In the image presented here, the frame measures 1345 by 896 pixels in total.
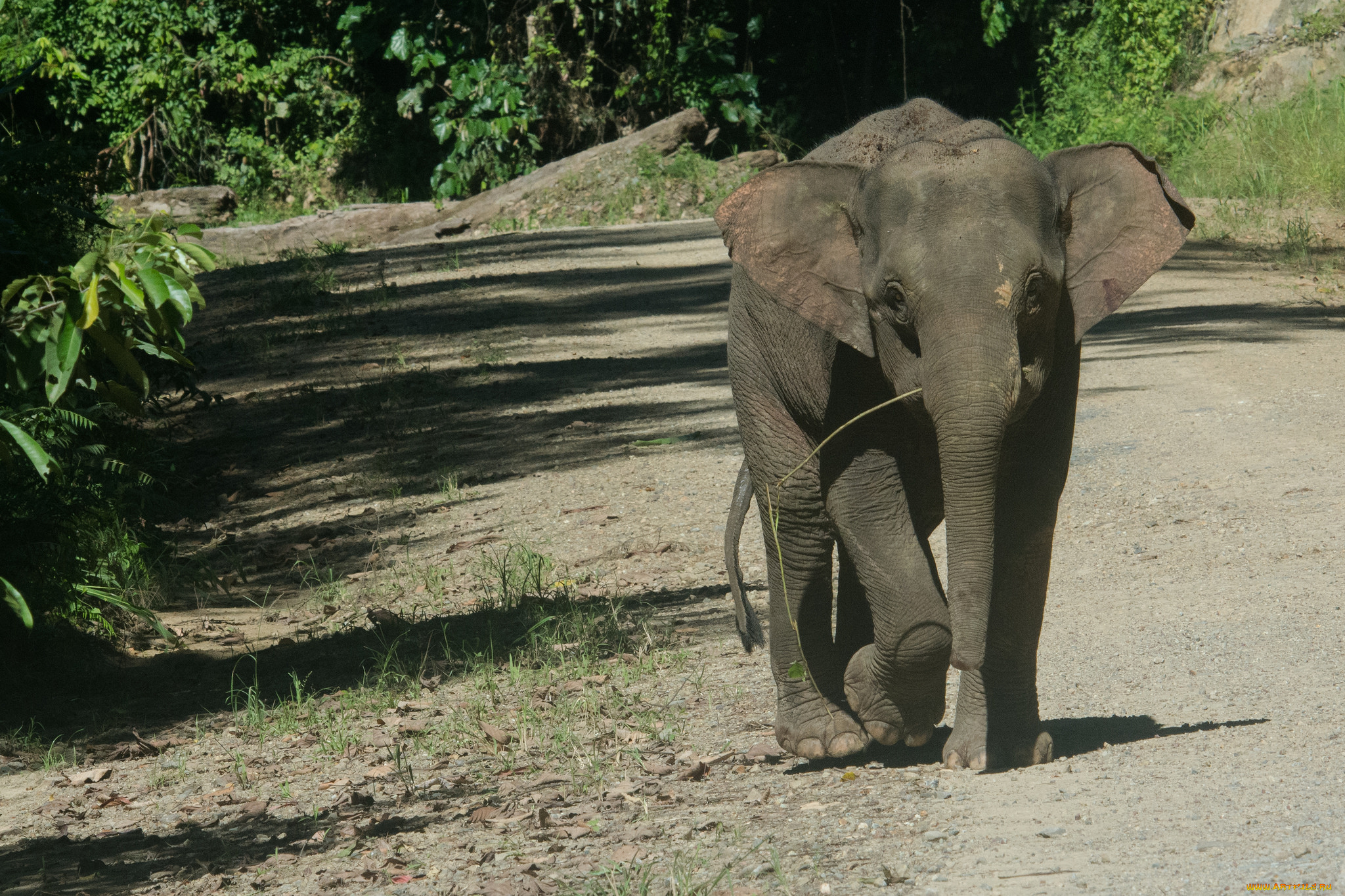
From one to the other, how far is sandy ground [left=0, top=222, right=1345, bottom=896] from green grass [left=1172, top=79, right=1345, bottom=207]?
6.26 feet

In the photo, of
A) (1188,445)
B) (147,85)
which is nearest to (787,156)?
(147,85)

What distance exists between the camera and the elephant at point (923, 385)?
363cm

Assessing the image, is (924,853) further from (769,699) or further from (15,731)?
(15,731)

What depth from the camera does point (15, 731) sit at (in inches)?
225

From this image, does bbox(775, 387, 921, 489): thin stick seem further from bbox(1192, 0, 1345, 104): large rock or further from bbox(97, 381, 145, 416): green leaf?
bbox(1192, 0, 1345, 104): large rock

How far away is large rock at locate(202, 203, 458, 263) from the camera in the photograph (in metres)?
19.0

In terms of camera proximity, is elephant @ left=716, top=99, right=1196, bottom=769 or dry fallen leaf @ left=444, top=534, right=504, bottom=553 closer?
elephant @ left=716, top=99, right=1196, bottom=769

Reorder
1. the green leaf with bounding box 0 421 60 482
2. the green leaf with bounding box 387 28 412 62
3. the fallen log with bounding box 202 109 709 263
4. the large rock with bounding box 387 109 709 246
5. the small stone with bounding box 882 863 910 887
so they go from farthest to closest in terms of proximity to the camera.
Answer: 1. the green leaf with bounding box 387 28 412 62
2. the large rock with bounding box 387 109 709 246
3. the fallen log with bounding box 202 109 709 263
4. the small stone with bounding box 882 863 910 887
5. the green leaf with bounding box 0 421 60 482

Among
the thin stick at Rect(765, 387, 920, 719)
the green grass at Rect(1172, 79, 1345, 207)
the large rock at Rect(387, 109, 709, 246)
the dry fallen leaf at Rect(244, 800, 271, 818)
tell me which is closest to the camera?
the thin stick at Rect(765, 387, 920, 719)

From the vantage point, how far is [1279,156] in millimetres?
16016

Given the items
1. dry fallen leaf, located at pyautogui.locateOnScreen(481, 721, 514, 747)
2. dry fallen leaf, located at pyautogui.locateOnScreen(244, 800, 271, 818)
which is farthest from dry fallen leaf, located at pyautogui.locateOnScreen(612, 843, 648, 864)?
dry fallen leaf, located at pyautogui.locateOnScreen(244, 800, 271, 818)

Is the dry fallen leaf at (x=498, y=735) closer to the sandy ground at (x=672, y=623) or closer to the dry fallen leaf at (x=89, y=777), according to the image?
the sandy ground at (x=672, y=623)

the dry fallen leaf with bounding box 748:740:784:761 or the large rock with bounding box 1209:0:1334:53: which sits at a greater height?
the large rock with bounding box 1209:0:1334:53

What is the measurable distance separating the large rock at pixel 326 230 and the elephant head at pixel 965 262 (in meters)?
15.3
